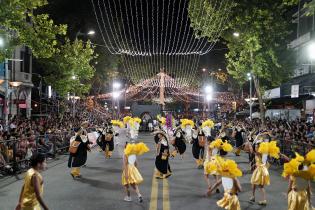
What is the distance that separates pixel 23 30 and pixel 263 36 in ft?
45.4

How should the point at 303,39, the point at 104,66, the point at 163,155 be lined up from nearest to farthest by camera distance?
the point at 163,155
the point at 303,39
the point at 104,66

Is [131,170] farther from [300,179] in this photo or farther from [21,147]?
[21,147]

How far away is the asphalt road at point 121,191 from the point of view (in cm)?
909

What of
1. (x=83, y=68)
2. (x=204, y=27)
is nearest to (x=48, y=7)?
(x=83, y=68)

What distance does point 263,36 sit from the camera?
23.5m

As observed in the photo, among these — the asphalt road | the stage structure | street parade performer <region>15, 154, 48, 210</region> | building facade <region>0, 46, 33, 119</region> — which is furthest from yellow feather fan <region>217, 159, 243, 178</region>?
the stage structure

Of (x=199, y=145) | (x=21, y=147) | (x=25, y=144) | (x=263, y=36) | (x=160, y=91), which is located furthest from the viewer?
(x=160, y=91)

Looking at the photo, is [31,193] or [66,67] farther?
[66,67]

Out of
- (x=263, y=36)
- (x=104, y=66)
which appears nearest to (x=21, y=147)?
(x=263, y=36)

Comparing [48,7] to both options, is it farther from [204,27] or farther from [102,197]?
[102,197]

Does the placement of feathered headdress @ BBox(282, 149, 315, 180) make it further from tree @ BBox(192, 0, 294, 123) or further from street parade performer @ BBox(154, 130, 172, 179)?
tree @ BBox(192, 0, 294, 123)

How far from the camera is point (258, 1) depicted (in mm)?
22500

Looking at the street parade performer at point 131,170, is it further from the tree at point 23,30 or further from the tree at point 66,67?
the tree at point 66,67

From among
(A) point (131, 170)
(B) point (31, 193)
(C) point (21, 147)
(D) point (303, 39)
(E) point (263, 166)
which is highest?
(D) point (303, 39)
